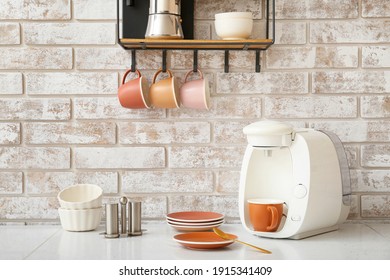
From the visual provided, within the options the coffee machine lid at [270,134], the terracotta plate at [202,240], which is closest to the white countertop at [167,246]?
the terracotta plate at [202,240]

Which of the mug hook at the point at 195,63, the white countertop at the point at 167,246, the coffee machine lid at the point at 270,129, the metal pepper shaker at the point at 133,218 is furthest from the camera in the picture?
the mug hook at the point at 195,63

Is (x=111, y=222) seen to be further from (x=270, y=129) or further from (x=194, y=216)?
(x=270, y=129)

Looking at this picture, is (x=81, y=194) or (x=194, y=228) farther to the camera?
(x=81, y=194)

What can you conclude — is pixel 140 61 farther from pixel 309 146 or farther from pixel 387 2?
pixel 387 2

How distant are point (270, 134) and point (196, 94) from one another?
35 cm

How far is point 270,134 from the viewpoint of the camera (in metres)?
1.68

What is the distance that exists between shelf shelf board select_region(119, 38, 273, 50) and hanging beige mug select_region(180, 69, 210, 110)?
0.11 meters

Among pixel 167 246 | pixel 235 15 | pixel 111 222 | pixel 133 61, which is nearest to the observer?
pixel 167 246

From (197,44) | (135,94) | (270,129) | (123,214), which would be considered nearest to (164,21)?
(197,44)

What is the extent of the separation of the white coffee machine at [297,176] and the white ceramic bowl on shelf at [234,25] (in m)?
0.32

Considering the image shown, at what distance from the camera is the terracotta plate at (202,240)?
1546 mm

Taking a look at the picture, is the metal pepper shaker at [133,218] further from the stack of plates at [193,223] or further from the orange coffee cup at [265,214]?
the orange coffee cup at [265,214]

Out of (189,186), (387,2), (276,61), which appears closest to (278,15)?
(276,61)

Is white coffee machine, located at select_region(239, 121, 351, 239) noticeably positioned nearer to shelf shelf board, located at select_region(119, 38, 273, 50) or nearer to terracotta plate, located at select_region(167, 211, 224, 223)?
terracotta plate, located at select_region(167, 211, 224, 223)
